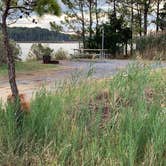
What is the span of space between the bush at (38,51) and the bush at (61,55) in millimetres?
347

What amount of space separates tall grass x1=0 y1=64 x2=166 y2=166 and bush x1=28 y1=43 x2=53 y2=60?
60.0 feet

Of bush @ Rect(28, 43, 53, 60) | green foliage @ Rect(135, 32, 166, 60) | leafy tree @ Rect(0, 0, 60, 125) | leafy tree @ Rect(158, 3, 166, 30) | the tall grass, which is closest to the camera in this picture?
the tall grass

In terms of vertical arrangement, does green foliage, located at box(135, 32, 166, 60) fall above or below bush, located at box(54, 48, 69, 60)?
above

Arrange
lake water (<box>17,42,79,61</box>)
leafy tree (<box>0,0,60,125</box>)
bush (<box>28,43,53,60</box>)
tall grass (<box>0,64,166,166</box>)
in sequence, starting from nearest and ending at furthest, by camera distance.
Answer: tall grass (<box>0,64,166,166</box>)
leafy tree (<box>0,0,60,125</box>)
lake water (<box>17,42,79,61</box>)
bush (<box>28,43,53,60</box>)

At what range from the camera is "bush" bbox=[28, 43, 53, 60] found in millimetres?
23312

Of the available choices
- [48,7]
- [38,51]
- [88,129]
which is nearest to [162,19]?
[38,51]

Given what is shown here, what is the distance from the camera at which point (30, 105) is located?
470 cm

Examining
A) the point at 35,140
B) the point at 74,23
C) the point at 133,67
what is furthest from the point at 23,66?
the point at 74,23

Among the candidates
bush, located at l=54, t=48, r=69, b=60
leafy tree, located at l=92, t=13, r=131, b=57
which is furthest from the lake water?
leafy tree, located at l=92, t=13, r=131, b=57

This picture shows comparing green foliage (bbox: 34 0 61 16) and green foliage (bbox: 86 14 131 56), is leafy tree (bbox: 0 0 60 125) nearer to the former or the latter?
green foliage (bbox: 34 0 61 16)

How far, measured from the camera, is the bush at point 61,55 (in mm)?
23594

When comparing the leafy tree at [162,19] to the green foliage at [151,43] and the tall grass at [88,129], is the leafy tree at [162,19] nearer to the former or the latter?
the green foliage at [151,43]

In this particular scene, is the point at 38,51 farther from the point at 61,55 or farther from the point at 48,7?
the point at 48,7

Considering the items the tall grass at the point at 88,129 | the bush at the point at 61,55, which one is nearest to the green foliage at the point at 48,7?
the tall grass at the point at 88,129
